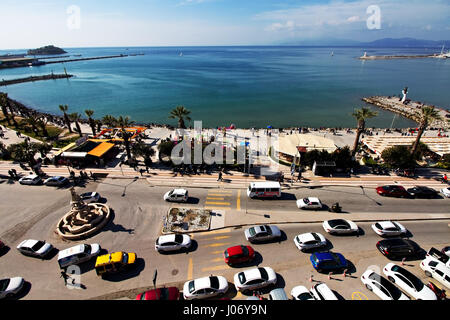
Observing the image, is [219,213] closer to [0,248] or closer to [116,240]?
[116,240]

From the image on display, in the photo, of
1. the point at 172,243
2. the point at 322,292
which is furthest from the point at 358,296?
the point at 172,243

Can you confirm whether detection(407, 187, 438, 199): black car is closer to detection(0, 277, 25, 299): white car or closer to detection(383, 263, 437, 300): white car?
detection(383, 263, 437, 300): white car

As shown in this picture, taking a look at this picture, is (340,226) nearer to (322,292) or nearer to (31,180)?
(322,292)

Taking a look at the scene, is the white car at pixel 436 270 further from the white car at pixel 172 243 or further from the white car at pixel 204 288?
the white car at pixel 172 243

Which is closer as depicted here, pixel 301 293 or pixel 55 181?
pixel 301 293

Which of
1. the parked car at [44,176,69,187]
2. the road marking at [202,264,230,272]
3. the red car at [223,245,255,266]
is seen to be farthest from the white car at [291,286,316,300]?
the parked car at [44,176,69,187]

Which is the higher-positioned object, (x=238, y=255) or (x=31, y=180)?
(x=31, y=180)

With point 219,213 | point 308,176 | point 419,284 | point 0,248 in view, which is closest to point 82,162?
point 0,248

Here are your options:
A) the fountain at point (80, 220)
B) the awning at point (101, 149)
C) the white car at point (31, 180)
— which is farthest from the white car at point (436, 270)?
the white car at point (31, 180)
